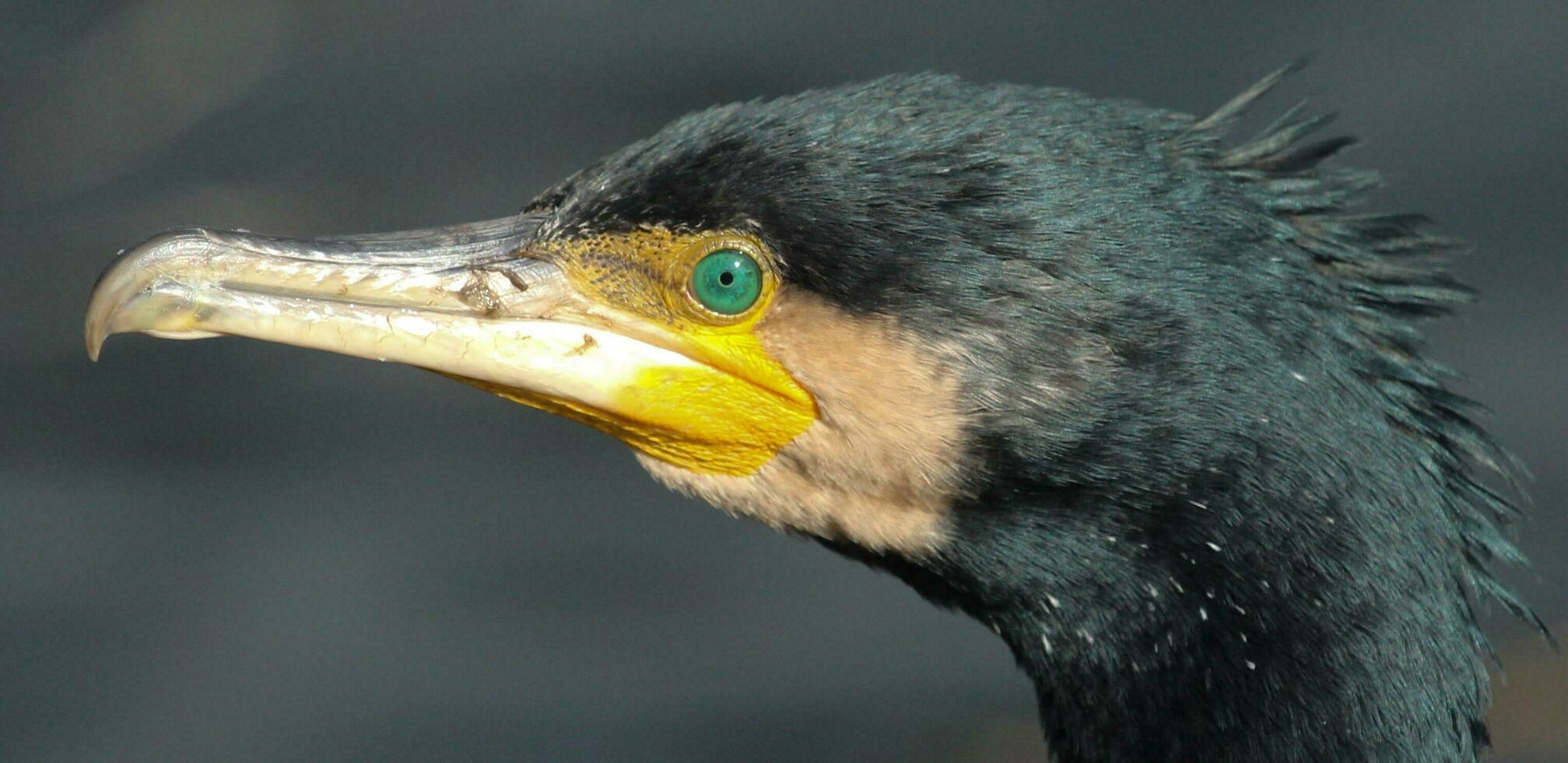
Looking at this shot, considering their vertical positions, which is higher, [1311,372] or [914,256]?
[914,256]

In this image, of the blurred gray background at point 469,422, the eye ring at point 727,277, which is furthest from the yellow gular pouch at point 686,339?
the blurred gray background at point 469,422

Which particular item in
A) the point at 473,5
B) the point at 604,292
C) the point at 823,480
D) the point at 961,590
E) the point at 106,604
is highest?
the point at 473,5

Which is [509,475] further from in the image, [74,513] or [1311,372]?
[1311,372]

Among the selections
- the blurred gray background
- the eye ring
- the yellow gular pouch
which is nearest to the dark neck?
the yellow gular pouch

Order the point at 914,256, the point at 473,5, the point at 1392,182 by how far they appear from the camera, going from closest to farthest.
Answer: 1. the point at 914,256
2. the point at 1392,182
3. the point at 473,5

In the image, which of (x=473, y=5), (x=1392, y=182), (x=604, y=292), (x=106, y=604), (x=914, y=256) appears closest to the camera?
(x=914, y=256)

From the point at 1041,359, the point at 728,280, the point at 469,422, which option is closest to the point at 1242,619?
the point at 1041,359

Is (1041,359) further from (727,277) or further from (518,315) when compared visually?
(518,315)

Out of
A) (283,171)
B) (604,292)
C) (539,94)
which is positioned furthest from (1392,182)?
(604,292)
